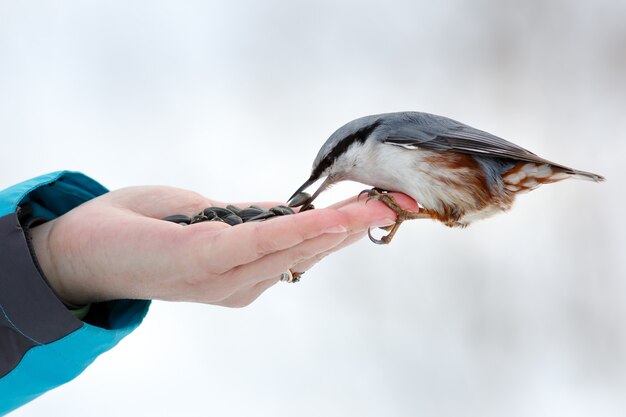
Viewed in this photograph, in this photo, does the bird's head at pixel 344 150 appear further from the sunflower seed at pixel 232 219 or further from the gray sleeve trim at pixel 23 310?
the gray sleeve trim at pixel 23 310

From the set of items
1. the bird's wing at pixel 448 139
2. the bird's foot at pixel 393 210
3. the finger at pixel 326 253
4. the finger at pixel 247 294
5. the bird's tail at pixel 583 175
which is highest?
the bird's wing at pixel 448 139

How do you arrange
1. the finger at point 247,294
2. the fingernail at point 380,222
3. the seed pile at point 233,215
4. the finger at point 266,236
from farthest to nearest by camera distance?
the seed pile at point 233,215, the finger at point 247,294, the fingernail at point 380,222, the finger at point 266,236

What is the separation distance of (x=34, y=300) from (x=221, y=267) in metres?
0.38

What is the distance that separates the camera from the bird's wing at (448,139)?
1584mm

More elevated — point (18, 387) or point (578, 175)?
point (578, 175)

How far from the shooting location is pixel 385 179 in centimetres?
159

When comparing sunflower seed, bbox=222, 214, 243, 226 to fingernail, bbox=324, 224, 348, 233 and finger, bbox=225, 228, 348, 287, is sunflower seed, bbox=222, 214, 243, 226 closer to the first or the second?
finger, bbox=225, 228, 348, 287

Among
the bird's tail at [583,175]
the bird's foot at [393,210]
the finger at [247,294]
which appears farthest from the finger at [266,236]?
the bird's tail at [583,175]

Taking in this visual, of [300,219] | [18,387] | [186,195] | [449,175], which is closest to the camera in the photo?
[300,219]

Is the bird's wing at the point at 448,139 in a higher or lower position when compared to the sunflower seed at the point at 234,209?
higher

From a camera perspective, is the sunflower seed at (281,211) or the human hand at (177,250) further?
the sunflower seed at (281,211)

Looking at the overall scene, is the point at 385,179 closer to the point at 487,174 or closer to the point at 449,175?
the point at 449,175

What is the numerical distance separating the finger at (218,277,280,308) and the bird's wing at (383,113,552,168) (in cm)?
49

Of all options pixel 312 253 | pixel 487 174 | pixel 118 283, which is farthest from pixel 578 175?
pixel 118 283
